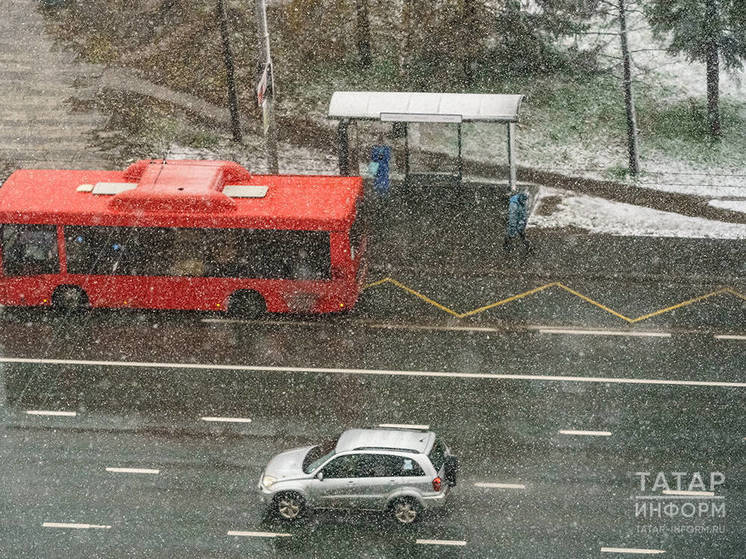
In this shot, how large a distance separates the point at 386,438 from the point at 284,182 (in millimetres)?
8807

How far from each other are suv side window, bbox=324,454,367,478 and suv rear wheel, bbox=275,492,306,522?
0.63m

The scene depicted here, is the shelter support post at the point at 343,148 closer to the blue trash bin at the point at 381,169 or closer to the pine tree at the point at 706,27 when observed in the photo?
the blue trash bin at the point at 381,169

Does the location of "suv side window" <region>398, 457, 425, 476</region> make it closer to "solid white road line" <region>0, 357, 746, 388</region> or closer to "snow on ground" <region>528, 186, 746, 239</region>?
"solid white road line" <region>0, 357, 746, 388</region>

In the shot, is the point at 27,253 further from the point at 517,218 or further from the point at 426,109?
the point at 517,218

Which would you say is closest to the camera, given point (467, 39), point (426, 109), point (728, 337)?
point (728, 337)

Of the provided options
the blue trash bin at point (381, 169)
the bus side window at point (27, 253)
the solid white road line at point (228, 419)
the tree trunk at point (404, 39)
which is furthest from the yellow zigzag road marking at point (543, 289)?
the tree trunk at point (404, 39)

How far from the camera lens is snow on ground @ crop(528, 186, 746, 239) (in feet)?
89.9

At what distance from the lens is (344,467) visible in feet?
55.3

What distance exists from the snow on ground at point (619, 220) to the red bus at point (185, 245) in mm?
7128

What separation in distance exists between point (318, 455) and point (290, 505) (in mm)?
1010

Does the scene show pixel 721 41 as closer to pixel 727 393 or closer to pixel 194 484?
pixel 727 393

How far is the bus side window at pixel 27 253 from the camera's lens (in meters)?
23.3

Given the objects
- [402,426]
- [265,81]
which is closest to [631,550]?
[402,426]

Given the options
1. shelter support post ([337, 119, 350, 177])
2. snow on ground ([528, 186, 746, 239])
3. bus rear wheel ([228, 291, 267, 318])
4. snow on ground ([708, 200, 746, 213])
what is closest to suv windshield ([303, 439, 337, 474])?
bus rear wheel ([228, 291, 267, 318])
